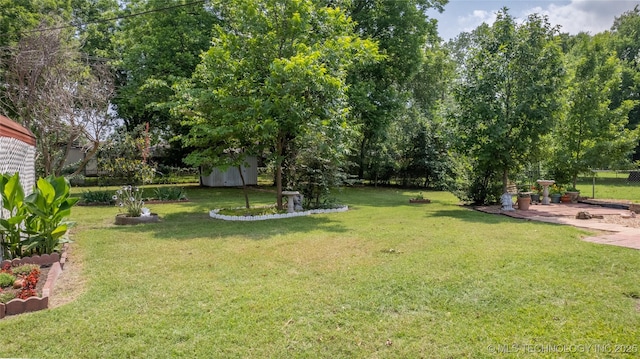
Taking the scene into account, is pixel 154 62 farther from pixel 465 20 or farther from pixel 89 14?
pixel 465 20

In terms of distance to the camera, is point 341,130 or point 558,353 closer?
point 558,353

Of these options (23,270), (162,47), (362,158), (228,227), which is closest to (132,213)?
(228,227)

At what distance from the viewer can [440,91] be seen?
29875 mm

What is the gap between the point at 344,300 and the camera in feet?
13.1

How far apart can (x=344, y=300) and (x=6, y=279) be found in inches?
141

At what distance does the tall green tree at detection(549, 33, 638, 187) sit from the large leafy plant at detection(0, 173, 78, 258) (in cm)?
1444

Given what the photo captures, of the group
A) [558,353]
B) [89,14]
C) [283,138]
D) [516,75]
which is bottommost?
[558,353]

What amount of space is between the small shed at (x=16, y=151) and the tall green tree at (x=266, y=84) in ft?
11.2

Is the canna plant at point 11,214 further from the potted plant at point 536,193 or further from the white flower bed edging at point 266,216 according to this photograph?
the potted plant at point 536,193

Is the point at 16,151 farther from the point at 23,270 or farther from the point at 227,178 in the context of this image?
the point at 227,178

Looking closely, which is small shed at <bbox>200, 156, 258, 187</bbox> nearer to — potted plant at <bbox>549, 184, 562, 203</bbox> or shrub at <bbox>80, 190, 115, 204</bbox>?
shrub at <bbox>80, 190, 115, 204</bbox>

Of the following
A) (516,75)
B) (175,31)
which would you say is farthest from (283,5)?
(175,31)

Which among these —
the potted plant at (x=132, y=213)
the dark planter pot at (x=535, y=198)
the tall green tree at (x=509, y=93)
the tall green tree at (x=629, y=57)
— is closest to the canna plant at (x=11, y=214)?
the potted plant at (x=132, y=213)

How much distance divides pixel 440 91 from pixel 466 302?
92.3 feet
